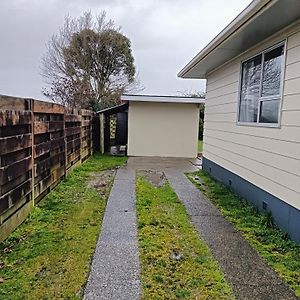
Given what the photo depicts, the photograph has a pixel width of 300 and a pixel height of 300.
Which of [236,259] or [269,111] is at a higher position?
[269,111]

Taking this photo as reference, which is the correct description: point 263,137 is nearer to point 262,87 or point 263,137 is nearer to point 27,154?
point 262,87

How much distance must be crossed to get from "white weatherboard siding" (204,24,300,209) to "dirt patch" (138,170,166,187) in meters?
1.39

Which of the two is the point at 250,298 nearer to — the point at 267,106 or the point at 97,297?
the point at 97,297

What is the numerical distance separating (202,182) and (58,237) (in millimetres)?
4470

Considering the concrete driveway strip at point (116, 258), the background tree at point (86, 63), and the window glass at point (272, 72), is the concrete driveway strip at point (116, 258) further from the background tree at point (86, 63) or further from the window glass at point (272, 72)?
the background tree at point (86, 63)

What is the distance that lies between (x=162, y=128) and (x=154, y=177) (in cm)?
478

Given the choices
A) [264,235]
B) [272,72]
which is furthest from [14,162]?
[272,72]

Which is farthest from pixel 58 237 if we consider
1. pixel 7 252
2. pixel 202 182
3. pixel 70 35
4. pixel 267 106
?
pixel 70 35

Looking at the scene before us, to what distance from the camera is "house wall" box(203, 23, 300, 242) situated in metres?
4.05

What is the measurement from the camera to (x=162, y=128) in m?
12.7

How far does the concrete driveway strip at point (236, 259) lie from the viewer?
8.91 ft

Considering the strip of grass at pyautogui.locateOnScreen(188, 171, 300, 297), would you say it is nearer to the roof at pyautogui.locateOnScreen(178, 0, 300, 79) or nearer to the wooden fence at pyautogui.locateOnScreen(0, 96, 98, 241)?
the roof at pyautogui.locateOnScreen(178, 0, 300, 79)

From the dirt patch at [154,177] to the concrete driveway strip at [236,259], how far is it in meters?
1.90

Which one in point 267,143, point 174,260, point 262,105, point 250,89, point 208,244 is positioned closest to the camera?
point 174,260
